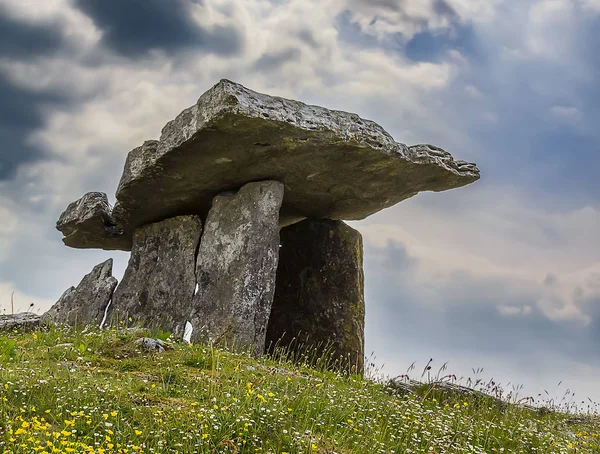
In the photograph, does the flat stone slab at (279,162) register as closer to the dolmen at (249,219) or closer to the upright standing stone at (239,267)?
the dolmen at (249,219)

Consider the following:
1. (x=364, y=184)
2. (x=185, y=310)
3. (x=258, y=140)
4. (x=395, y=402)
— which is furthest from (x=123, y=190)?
(x=395, y=402)

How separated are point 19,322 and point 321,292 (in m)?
6.39

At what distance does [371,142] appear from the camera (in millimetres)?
12109

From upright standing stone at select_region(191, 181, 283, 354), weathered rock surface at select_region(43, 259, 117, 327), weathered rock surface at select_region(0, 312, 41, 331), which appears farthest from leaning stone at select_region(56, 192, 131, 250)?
upright standing stone at select_region(191, 181, 283, 354)

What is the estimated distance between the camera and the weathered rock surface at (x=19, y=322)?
1438cm

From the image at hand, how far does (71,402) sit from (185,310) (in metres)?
6.82

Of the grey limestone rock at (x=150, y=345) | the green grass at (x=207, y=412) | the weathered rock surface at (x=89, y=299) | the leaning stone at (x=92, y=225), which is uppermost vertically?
the leaning stone at (x=92, y=225)

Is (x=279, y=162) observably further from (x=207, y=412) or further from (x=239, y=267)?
(x=207, y=412)

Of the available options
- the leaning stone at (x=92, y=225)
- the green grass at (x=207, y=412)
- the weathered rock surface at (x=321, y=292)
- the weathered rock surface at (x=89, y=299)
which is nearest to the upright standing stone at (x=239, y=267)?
the green grass at (x=207, y=412)

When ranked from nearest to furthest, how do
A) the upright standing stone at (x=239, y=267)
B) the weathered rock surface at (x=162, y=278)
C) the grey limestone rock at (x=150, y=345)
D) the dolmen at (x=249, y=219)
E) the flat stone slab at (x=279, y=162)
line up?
the grey limestone rock at (x=150, y=345), the flat stone slab at (x=279, y=162), the dolmen at (x=249, y=219), the upright standing stone at (x=239, y=267), the weathered rock surface at (x=162, y=278)

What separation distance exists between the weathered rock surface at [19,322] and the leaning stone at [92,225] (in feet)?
7.13

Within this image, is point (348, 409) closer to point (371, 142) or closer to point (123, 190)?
point (371, 142)

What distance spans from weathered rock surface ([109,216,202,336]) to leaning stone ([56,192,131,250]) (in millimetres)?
1010

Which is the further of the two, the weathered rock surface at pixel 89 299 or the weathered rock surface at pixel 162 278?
the weathered rock surface at pixel 89 299
